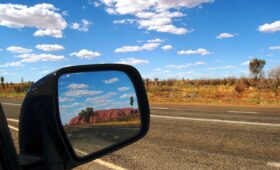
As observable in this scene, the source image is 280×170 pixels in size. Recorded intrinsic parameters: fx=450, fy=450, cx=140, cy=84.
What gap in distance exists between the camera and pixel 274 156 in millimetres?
7535

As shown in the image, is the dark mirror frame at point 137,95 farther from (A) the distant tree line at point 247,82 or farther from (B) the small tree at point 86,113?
(A) the distant tree line at point 247,82

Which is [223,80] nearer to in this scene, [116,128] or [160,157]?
[160,157]

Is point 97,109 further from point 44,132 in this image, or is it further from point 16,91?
point 16,91

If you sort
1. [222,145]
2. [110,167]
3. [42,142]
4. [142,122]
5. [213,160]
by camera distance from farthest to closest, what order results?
[222,145], [213,160], [110,167], [142,122], [42,142]

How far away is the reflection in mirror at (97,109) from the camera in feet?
7.07

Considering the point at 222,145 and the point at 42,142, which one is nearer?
the point at 42,142

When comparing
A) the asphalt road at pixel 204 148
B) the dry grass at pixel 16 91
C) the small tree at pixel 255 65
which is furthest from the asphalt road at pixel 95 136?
the small tree at pixel 255 65

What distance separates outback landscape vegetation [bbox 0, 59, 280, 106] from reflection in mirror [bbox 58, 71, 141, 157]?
59.5 ft

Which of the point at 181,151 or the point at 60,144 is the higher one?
the point at 60,144

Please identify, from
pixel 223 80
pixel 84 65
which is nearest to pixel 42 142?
pixel 84 65

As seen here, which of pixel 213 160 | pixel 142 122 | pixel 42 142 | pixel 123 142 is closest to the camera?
pixel 42 142

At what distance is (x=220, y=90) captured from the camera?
42.4 meters

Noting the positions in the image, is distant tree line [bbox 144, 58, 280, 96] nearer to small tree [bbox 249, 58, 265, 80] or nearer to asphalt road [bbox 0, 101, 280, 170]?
small tree [bbox 249, 58, 265, 80]

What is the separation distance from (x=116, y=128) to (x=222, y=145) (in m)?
6.36
